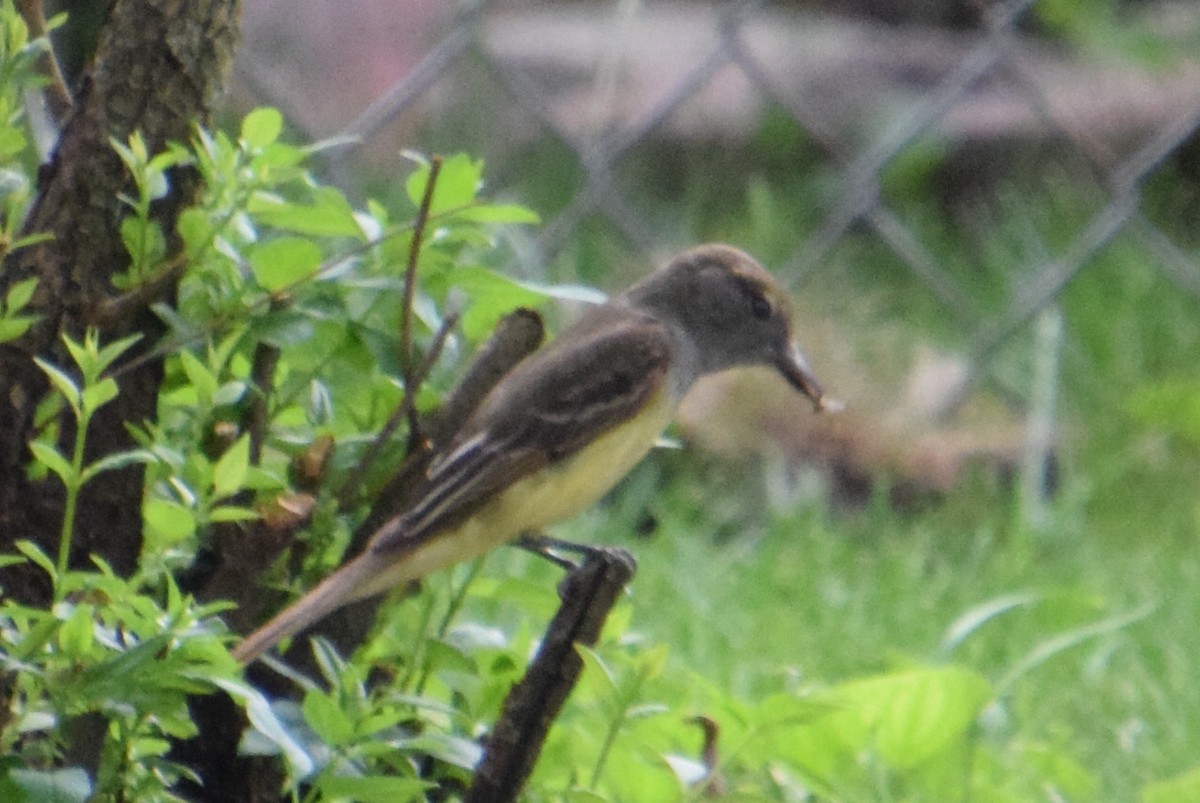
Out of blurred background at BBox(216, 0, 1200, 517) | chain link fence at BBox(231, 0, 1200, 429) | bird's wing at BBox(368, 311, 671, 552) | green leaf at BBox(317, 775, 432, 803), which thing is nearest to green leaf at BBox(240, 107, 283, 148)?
bird's wing at BBox(368, 311, 671, 552)

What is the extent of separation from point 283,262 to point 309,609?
274 mm

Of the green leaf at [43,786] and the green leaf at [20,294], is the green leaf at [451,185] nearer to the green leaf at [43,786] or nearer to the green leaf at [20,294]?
the green leaf at [20,294]

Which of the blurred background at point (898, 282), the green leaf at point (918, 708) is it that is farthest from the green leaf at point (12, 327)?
the blurred background at point (898, 282)

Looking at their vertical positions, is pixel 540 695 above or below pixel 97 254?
below

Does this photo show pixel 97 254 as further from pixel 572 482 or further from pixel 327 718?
pixel 572 482

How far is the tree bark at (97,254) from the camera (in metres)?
1.62

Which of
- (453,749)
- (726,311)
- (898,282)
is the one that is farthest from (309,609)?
(898,282)

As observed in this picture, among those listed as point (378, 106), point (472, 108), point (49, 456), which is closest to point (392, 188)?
Result: point (472, 108)

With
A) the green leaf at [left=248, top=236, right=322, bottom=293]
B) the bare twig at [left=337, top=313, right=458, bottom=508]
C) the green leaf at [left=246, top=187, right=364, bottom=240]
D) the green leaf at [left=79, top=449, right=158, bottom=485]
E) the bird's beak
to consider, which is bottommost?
the green leaf at [left=79, top=449, right=158, bottom=485]

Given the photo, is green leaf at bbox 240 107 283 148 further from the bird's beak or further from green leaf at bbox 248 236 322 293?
the bird's beak

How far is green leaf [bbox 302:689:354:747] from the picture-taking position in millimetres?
1439

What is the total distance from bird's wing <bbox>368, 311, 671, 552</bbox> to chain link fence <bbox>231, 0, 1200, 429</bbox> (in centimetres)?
214

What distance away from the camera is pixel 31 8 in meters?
1.78

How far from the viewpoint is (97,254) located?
5.34 feet
